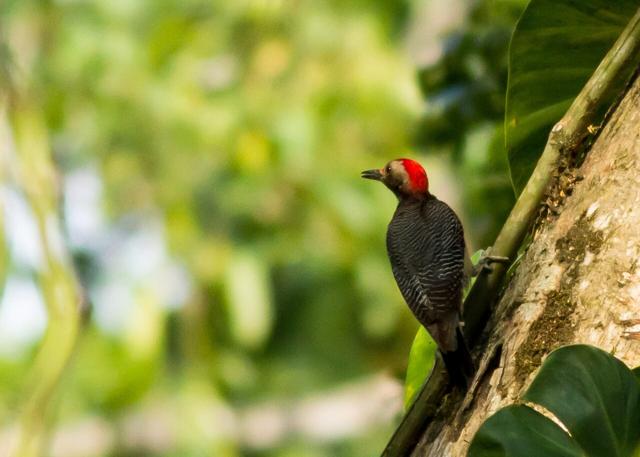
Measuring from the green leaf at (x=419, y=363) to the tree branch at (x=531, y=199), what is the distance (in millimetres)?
252

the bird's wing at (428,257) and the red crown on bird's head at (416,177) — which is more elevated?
the red crown on bird's head at (416,177)

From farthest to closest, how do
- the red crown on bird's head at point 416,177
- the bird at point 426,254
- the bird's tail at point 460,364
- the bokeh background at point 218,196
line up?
the bokeh background at point 218,196 < the red crown on bird's head at point 416,177 < the bird at point 426,254 < the bird's tail at point 460,364

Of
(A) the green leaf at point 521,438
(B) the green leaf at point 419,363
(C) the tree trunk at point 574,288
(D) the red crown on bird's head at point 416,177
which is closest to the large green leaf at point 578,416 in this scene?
(A) the green leaf at point 521,438

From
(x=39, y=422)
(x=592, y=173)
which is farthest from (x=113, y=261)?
(x=592, y=173)

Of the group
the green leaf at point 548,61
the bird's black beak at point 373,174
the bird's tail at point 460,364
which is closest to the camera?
the bird's tail at point 460,364

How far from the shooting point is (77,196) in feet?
23.4

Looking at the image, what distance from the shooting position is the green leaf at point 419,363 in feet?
6.95

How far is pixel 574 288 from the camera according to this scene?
164 cm

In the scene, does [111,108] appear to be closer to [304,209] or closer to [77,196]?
[77,196]

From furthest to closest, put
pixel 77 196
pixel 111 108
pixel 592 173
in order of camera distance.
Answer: pixel 77 196 → pixel 111 108 → pixel 592 173

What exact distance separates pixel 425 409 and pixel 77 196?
563 centimetres

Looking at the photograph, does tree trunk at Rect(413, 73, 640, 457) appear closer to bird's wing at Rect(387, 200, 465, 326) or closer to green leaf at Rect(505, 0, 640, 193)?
green leaf at Rect(505, 0, 640, 193)

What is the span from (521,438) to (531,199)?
49 centimetres

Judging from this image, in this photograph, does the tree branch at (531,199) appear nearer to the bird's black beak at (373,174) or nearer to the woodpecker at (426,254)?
the woodpecker at (426,254)
